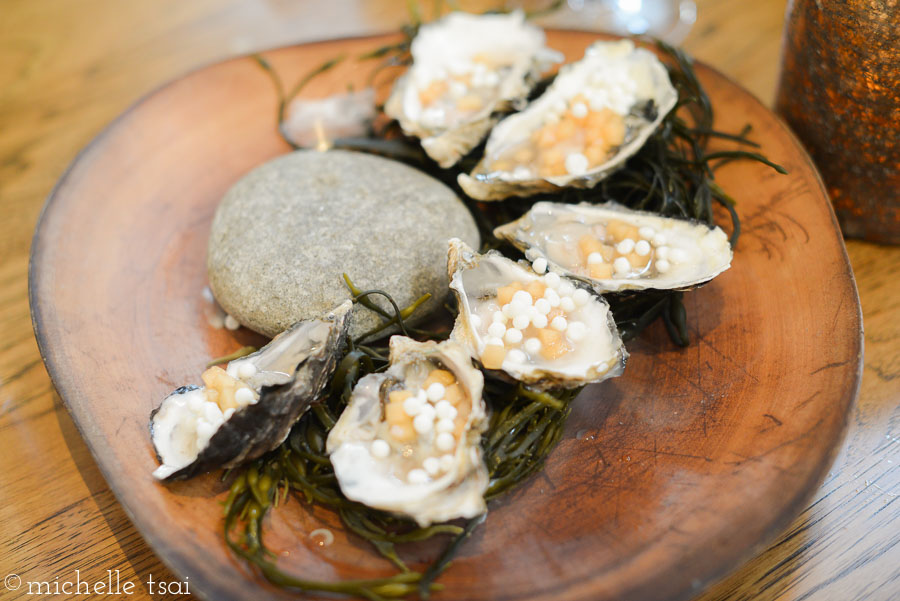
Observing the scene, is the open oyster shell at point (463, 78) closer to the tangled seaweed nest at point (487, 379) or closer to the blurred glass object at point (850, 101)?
the tangled seaweed nest at point (487, 379)

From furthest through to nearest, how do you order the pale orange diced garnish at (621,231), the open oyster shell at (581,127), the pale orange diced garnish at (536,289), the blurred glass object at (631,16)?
1. the blurred glass object at (631,16)
2. the open oyster shell at (581,127)
3. the pale orange diced garnish at (621,231)
4. the pale orange diced garnish at (536,289)

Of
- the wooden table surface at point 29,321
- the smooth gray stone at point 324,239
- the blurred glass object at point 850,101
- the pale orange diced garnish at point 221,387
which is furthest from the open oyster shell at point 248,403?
the blurred glass object at point 850,101

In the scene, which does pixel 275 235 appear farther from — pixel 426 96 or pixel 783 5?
pixel 783 5

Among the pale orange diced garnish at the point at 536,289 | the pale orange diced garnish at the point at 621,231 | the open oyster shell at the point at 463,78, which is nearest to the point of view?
the pale orange diced garnish at the point at 536,289

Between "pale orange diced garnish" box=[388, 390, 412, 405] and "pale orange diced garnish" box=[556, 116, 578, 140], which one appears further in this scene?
"pale orange diced garnish" box=[556, 116, 578, 140]

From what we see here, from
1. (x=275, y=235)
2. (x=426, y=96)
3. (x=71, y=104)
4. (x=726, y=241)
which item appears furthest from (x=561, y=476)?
(x=71, y=104)

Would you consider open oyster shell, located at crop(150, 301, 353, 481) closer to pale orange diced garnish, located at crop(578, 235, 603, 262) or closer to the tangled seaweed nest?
the tangled seaweed nest

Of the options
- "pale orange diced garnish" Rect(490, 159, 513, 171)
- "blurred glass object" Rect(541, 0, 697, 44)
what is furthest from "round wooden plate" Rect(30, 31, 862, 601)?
"blurred glass object" Rect(541, 0, 697, 44)
